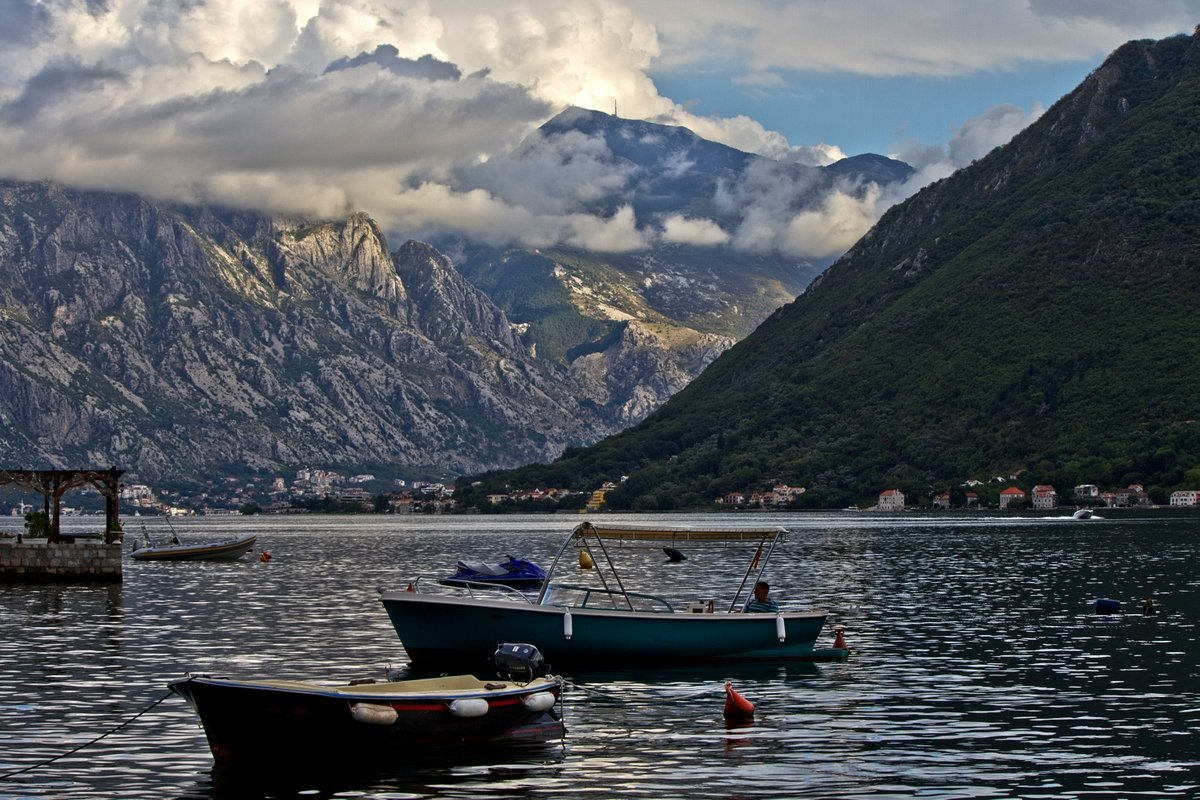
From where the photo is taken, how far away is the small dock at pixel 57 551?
323 feet

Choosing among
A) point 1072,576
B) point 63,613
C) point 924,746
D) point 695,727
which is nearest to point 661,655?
point 695,727

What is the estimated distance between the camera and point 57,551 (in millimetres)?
98250

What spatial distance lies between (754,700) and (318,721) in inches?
643

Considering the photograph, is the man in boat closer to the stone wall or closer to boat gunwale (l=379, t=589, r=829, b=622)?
boat gunwale (l=379, t=589, r=829, b=622)

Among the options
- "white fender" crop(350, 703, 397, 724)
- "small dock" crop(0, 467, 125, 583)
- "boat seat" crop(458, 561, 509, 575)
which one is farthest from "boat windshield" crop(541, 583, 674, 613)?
"small dock" crop(0, 467, 125, 583)

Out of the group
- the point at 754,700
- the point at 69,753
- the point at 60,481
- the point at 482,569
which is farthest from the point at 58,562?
the point at 754,700

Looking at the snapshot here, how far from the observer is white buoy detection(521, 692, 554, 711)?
3959 centimetres

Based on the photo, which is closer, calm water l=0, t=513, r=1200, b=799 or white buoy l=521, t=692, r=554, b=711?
calm water l=0, t=513, r=1200, b=799

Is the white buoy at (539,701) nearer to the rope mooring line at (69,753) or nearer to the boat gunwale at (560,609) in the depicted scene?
the rope mooring line at (69,753)

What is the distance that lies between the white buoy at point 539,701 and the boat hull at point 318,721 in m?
1.41

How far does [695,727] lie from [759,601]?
16.2 m

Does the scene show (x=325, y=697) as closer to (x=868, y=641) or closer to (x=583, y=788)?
(x=583, y=788)

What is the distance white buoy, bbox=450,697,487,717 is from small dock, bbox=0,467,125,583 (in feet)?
217

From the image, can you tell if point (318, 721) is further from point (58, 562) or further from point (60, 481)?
point (60, 481)
